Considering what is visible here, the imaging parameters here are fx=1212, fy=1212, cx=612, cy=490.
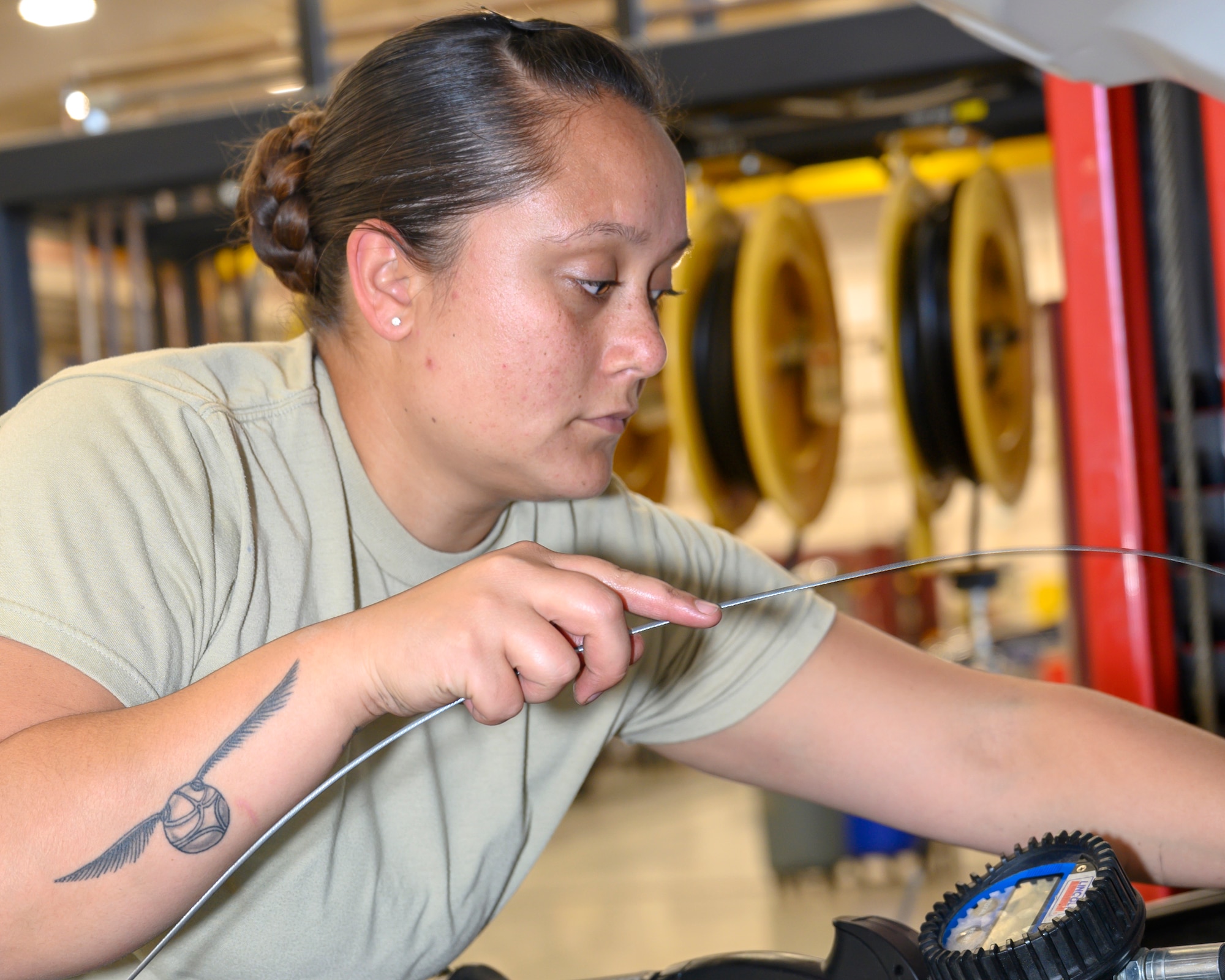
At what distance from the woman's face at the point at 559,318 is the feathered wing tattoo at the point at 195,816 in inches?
11.8

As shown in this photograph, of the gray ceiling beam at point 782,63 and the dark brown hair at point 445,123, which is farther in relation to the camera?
the gray ceiling beam at point 782,63

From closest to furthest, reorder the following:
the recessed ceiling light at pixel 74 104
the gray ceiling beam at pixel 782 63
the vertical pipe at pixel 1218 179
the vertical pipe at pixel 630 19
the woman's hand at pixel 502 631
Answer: the woman's hand at pixel 502 631, the vertical pipe at pixel 1218 179, the gray ceiling beam at pixel 782 63, the vertical pipe at pixel 630 19, the recessed ceiling light at pixel 74 104

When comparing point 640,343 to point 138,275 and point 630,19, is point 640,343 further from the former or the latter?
point 138,275

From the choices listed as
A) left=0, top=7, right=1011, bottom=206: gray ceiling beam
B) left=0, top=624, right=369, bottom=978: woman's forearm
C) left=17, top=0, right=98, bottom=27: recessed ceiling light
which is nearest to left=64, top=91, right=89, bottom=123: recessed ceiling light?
left=0, top=7, right=1011, bottom=206: gray ceiling beam

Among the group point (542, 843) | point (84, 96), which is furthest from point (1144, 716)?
point (84, 96)

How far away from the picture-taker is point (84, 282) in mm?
2354

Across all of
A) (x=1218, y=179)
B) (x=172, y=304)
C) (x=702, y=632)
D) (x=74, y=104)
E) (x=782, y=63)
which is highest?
(x=74, y=104)

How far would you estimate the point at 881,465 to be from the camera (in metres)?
5.88

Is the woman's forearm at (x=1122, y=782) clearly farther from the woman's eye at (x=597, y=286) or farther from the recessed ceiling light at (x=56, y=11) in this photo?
the recessed ceiling light at (x=56, y=11)

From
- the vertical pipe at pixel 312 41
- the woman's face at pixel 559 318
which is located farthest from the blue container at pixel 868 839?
the woman's face at pixel 559 318

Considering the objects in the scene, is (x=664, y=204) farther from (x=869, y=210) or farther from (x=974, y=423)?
(x=869, y=210)

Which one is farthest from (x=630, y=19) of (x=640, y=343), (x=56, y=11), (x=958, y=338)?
(x=56, y=11)

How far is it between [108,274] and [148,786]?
207cm

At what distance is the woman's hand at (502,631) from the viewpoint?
568mm
